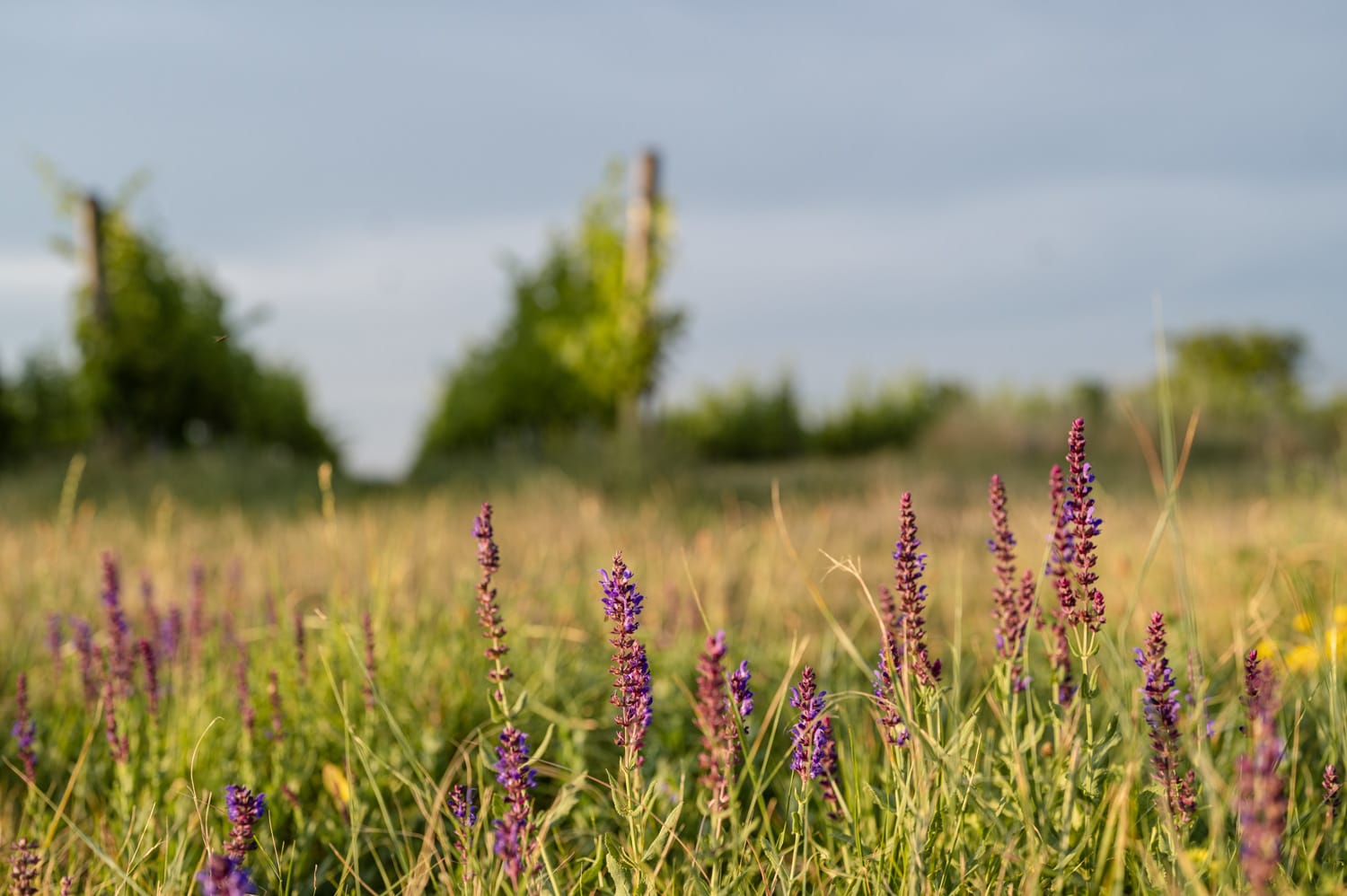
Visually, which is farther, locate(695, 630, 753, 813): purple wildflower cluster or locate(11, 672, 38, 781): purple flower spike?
locate(11, 672, 38, 781): purple flower spike

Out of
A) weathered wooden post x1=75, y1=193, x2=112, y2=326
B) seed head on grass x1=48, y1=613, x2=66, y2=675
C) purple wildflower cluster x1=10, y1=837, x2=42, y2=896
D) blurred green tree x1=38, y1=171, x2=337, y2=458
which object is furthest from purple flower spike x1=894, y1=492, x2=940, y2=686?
weathered wooden post x1=75, y1=193, x2=112, y2=326

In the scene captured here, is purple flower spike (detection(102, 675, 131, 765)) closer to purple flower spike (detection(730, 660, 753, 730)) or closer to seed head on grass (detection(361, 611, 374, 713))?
seed head on grass (detection(361, 611, 374, 713))

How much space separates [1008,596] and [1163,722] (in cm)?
32

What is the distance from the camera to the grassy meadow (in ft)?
5.40

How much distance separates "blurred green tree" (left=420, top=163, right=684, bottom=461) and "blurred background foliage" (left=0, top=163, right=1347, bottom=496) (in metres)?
0.04

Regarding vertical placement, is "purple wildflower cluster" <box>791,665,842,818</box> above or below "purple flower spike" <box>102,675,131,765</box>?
above

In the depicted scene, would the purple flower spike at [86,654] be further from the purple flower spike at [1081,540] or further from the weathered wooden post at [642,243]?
the weathered wooden post at [642,243]

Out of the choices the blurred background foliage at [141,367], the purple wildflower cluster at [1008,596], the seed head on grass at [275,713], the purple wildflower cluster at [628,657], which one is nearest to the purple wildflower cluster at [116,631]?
the seed head on grass at [275,713]

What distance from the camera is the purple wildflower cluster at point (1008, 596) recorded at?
174cm

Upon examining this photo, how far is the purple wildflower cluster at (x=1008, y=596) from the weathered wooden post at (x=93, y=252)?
59.5 ft

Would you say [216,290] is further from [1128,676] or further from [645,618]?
[1128,676]

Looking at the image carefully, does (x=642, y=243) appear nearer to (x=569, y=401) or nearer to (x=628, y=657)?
(x=569, y=401)

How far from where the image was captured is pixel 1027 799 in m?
1.53

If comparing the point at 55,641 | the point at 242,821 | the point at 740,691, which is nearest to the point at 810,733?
the point at 740,691
